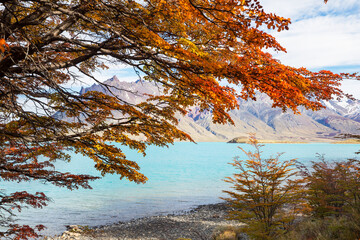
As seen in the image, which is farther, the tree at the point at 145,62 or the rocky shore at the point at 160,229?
the rocky shore at the point at 160,229

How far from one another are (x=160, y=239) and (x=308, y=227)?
686 cm

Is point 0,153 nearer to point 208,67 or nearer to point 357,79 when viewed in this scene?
point 208,67

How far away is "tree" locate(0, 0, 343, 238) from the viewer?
382 cm

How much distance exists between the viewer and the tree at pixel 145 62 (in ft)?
12.5

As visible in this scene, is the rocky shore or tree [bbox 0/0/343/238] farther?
the rocky shore

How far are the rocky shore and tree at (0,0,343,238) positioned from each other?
7475 mm

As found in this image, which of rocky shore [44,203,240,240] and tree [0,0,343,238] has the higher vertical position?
tree [0,0,343,238]

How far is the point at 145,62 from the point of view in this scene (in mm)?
4750

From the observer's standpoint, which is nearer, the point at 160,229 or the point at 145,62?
the point at 145,62

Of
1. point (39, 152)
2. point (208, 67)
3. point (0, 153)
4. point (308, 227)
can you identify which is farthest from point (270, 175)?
point (0, 153)

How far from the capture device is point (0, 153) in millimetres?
6289

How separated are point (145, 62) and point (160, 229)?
12261mm

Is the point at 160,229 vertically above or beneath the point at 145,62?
beneath

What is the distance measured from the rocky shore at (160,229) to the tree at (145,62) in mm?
7475
